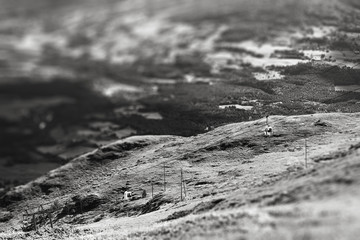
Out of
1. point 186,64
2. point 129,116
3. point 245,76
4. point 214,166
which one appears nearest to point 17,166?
point 129,116

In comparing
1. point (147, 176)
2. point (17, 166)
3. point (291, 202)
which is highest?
point (291, 202)

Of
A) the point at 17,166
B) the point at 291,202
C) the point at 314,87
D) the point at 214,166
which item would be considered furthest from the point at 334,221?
the point at 17,166

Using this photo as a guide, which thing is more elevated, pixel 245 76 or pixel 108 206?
pixel 245 76

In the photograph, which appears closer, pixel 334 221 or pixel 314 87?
pixel 334 221

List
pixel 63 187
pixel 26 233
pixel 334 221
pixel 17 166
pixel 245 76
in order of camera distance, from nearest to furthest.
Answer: pixel 334 221 < pixel 26 233 < pixel 63 187 < pixel 245 76 < pixel 17 166

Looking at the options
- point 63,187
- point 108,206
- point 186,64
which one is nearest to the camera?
point 108,206

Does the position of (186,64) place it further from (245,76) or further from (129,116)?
(245,76)
